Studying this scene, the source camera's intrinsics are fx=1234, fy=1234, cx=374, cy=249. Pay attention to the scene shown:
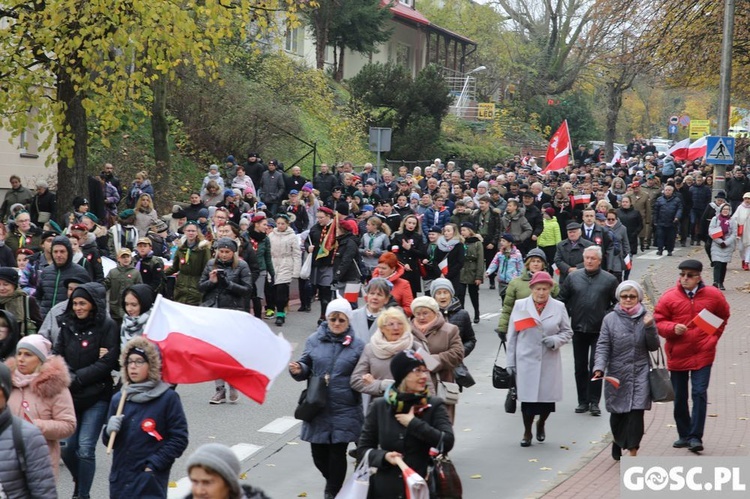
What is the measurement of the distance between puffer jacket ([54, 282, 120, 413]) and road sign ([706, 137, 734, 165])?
16128mm

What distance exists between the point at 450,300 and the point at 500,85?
6495 cm

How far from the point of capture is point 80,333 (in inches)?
360

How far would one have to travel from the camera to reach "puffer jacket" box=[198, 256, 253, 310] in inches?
539

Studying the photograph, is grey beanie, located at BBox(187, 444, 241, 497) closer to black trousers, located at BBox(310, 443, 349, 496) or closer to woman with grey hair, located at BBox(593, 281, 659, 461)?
black trousers, located at BBox(310, 443, 349, 496)

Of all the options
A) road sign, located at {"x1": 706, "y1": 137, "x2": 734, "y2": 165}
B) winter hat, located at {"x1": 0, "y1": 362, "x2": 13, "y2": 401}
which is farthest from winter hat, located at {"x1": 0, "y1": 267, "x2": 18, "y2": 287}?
road sign, located at {"x1": 706, "y1": 137, "x2": 734, "y2": 165}

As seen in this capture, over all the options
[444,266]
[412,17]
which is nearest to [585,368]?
[444,266]

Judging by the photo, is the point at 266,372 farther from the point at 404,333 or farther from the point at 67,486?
the point at 67,486

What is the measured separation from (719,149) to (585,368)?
37.1 ft

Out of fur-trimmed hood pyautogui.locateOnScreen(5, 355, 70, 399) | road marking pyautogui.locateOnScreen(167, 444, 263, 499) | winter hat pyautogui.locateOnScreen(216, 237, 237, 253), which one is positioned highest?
winter hat pyautogui.locateOnScreen(216, 237, 237, 253)

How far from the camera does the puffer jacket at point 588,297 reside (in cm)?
1274

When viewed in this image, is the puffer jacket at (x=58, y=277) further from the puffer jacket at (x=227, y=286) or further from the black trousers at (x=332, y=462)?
the black trousers at (x=332, y=462)

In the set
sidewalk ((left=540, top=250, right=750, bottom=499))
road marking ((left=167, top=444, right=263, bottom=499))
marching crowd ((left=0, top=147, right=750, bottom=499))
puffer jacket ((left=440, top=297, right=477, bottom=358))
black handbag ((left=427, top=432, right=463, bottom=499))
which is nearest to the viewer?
black handbag ((left=427, top=432, right=463, bottom=499))

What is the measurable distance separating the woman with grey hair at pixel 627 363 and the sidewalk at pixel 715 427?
0.36 meters

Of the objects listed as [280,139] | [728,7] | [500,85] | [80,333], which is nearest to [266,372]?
[80,333]
